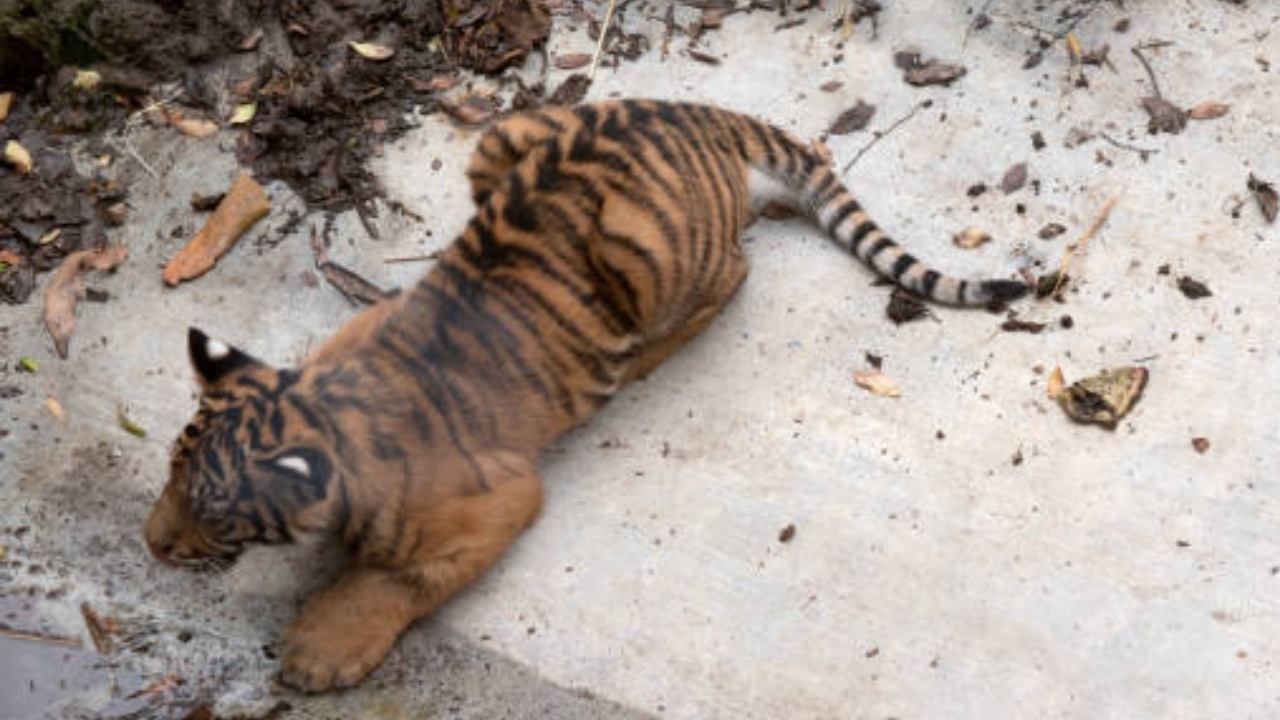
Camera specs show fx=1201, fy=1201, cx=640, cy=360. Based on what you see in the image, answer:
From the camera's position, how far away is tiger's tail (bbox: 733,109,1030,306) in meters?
3.99

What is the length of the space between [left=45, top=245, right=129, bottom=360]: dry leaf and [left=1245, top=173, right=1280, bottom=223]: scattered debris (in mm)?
3983

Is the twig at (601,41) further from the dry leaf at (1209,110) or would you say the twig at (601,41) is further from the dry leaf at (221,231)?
the dry leaf at (1209,110)

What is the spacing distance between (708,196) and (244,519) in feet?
5.49

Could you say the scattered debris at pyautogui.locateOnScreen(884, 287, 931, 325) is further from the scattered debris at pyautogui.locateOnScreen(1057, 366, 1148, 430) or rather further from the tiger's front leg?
the tiger's front leg

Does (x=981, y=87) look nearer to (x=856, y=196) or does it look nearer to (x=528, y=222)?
(x=856, y=196)

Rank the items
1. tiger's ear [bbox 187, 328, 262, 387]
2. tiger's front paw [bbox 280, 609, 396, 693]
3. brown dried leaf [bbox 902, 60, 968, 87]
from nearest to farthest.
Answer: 1. tiger's ear [bbox 187, 328, 262, 387]
2. tiger's front paw [bbox 280, 609, 396, 693]
3. brown dried leaf [bbox 902, 60, 968, 87]

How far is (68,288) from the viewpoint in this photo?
4223 millimetres

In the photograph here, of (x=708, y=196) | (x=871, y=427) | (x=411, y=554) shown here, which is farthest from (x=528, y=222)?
(x=871, y=427)

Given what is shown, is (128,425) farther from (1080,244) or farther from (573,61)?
(1080,244)

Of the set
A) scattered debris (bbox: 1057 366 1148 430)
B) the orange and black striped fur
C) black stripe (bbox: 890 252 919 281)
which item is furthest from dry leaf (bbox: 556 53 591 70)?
scattered debris (bbox: 1057 366 1148 430)

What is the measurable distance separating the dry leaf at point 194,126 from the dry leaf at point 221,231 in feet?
1.21

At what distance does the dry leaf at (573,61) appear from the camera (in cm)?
477

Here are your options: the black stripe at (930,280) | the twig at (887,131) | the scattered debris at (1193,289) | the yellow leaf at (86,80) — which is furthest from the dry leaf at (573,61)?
the scattered debris at (1193,289)

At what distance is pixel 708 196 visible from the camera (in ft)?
12.3
